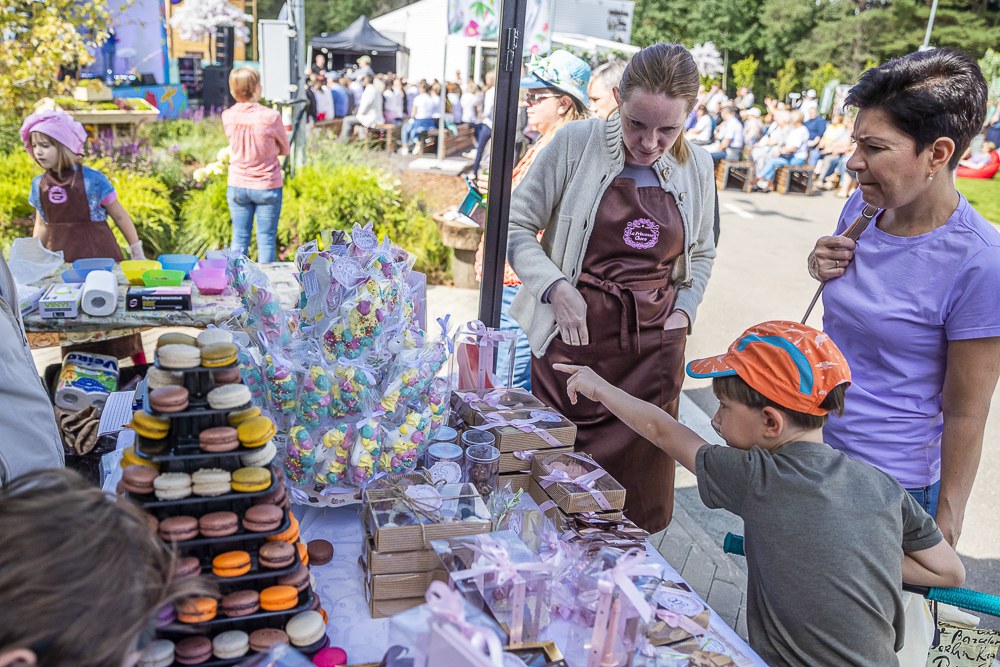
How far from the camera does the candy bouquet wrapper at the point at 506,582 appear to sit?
46.6 inches

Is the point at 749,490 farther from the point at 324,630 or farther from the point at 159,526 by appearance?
the point at 159,526

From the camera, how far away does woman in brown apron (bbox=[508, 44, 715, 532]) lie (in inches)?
83.9

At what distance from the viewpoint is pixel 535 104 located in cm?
371

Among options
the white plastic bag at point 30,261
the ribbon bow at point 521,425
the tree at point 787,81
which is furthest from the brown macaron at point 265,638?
the tree at point 787,81

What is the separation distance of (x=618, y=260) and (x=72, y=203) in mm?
3311

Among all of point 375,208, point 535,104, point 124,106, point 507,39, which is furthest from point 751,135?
point 507,39

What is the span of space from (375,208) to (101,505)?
21.5 ft

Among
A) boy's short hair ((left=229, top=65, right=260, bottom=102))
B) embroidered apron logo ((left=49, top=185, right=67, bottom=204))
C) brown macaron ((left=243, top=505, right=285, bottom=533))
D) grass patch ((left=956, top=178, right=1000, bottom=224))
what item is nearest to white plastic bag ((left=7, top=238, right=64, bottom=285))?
embroidered apron logo ((left=49, top=185, right=67, bottom=204))

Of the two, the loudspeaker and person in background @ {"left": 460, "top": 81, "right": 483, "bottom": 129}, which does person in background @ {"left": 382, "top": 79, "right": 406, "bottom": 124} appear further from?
the loudspeaker

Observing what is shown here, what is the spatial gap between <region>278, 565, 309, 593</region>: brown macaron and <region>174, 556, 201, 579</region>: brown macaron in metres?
0.14

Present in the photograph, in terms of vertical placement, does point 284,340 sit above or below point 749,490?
above

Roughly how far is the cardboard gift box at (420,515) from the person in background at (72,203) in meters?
2.97

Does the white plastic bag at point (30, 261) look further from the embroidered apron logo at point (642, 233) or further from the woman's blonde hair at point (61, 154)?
the embroidered apron logo at point (642, 233)

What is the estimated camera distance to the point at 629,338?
7.35ft
